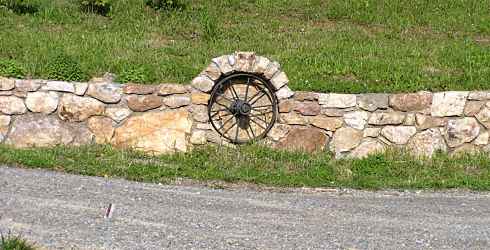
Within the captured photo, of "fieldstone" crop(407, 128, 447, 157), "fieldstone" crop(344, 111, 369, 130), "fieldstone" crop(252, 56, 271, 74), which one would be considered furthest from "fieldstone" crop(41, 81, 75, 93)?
"fieldstone" crop(407, 128, 447, 157)

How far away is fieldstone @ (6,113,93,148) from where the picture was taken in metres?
8.61

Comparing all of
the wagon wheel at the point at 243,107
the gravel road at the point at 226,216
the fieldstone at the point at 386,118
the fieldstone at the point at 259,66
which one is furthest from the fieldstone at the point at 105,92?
the fieldstone at the point at 386,118

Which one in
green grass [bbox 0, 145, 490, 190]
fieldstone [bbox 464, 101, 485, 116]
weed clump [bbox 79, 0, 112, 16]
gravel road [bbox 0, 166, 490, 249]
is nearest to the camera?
gravel road [bbox 0, 166, 490, 249]

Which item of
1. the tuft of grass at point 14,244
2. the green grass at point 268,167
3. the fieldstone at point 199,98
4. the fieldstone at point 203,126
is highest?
the fieldstone at point 199,98

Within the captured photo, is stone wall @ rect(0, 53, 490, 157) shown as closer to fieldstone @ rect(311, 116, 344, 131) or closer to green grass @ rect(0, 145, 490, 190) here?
fieldstone @ rect(311, 116, 344, 131)

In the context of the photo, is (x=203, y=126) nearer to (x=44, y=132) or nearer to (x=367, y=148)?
(x=44, y=132)

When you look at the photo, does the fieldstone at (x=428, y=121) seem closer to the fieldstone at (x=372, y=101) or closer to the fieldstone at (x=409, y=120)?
the fieldstone at (x=409, y=120)

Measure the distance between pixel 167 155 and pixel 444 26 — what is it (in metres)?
6.65

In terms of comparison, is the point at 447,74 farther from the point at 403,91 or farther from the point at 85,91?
the point at 85,91

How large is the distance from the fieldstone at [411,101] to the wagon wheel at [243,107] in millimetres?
1594

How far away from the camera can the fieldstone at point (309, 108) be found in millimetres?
8930

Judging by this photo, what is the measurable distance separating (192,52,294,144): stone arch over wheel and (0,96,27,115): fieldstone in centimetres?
220

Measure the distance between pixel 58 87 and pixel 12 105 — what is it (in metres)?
0.62

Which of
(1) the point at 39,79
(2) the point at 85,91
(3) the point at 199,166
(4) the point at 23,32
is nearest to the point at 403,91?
(3) the point at 199,166
